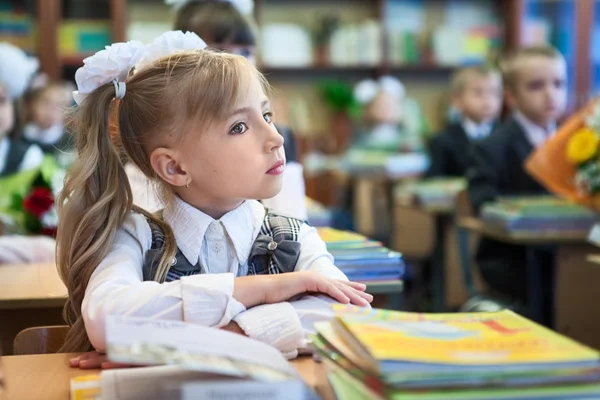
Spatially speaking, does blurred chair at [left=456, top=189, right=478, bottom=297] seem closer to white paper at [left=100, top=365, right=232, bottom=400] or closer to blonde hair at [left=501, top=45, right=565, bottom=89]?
blonde hair at [left=501, top=45, right=565, bottom=89]

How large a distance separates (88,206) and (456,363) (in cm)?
80

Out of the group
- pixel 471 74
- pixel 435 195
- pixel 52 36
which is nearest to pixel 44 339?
pixel 435 195

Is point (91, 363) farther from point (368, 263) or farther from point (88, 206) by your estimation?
point (368, 263)

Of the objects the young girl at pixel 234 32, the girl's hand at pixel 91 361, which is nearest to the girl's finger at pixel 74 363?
the girl's hand at pixel 91 361

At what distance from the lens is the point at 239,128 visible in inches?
56.5

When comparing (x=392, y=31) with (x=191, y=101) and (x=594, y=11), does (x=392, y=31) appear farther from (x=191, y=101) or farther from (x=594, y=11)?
(x=191, y=101)

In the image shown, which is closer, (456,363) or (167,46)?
(456,363)

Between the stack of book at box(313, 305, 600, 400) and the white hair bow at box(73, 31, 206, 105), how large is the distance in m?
0.71

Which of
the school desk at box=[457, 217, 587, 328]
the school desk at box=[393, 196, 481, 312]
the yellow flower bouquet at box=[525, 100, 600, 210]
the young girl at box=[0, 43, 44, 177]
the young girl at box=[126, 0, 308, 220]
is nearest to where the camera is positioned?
the young girl at box=[126, 0, 308, 220]

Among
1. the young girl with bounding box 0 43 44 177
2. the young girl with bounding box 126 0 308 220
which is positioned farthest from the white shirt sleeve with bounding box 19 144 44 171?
the young girl with bounding box 126 0 308 220

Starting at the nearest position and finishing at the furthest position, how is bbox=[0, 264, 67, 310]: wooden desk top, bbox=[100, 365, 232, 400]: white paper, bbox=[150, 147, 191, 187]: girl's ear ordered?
bbox=[100, 365, 232, 400]: white paper → bbox=[150, 147, 191, 187]: girl's ear → bbox=[0, 264, 67, 310]: wooden desk top

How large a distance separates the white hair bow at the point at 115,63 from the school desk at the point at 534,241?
1.82 meters

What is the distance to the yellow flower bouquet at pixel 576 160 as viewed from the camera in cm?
274

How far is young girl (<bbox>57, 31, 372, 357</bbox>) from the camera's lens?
55.4 inches
